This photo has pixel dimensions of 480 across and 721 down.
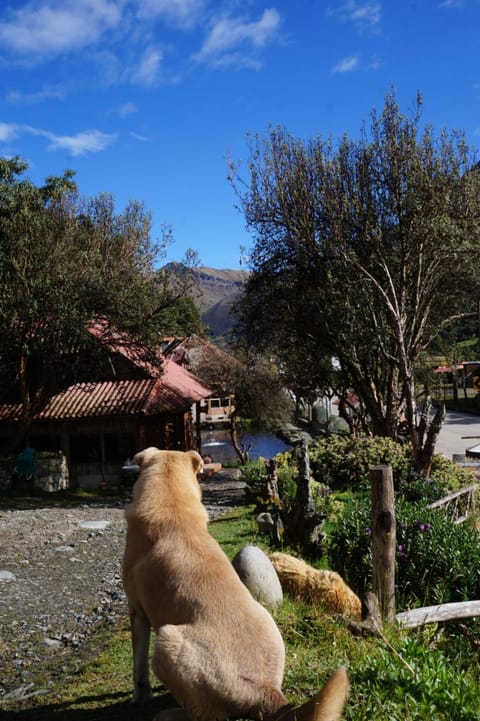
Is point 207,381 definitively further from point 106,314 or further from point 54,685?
point 54,685

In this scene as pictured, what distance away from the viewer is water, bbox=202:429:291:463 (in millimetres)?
43125

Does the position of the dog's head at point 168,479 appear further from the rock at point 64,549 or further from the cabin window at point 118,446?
the cabin window at point 118,446

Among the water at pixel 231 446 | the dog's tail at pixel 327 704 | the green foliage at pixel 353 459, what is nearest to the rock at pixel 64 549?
the green foliage at pixel 353 459

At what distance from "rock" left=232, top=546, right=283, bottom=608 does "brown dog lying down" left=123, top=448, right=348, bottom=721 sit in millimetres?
2690

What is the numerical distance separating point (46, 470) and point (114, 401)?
3783 millimetres

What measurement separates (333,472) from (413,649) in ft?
43.9

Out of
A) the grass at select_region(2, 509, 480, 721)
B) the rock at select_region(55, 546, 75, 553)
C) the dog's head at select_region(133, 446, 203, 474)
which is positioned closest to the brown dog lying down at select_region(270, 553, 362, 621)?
the grass at select_region(2, 509, 480, 721)

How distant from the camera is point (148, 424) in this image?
27.8 metres

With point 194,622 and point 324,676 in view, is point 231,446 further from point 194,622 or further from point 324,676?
point 194,622

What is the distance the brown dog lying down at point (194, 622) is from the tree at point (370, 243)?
14774 millimetres

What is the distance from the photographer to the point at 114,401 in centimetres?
2667

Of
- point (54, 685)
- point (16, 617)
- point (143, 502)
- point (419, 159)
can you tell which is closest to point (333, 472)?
point (419, 159)

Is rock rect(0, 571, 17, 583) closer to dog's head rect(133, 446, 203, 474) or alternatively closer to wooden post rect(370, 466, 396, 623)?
wooden post rect(370, 466, 396, 623)

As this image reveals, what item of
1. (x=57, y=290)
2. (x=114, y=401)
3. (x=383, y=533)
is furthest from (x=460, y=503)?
(x=114, y=401)
